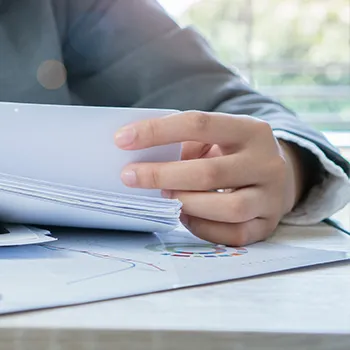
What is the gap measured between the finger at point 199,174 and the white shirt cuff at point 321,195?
12cm

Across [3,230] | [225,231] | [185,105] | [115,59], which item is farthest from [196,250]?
[115,59]

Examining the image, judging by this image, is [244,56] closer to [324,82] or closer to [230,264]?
[324,82]

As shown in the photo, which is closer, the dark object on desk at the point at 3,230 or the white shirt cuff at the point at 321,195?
the dark object on desk at the point at 3,230

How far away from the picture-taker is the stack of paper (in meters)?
0.43

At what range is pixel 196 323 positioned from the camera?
287 mm

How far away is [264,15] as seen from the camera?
2.60 meters

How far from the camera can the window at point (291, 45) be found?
2.59 m

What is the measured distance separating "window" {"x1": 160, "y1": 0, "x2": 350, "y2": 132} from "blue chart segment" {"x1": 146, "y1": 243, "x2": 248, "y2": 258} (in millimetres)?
2153

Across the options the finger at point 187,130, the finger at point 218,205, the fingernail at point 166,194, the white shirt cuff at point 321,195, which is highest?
the finger at point 187,130

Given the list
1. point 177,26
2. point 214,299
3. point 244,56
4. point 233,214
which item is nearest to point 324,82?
point 244,56

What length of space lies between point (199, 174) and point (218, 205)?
1.2 inches

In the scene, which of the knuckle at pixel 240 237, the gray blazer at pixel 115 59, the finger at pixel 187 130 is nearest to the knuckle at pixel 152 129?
the finger at pixel 187 130

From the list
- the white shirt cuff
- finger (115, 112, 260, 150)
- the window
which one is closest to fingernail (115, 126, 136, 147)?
finger (115, 112, 260, 150)

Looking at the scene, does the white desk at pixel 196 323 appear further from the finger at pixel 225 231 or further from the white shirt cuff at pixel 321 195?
the white shirt cuff at pixel 321 195
